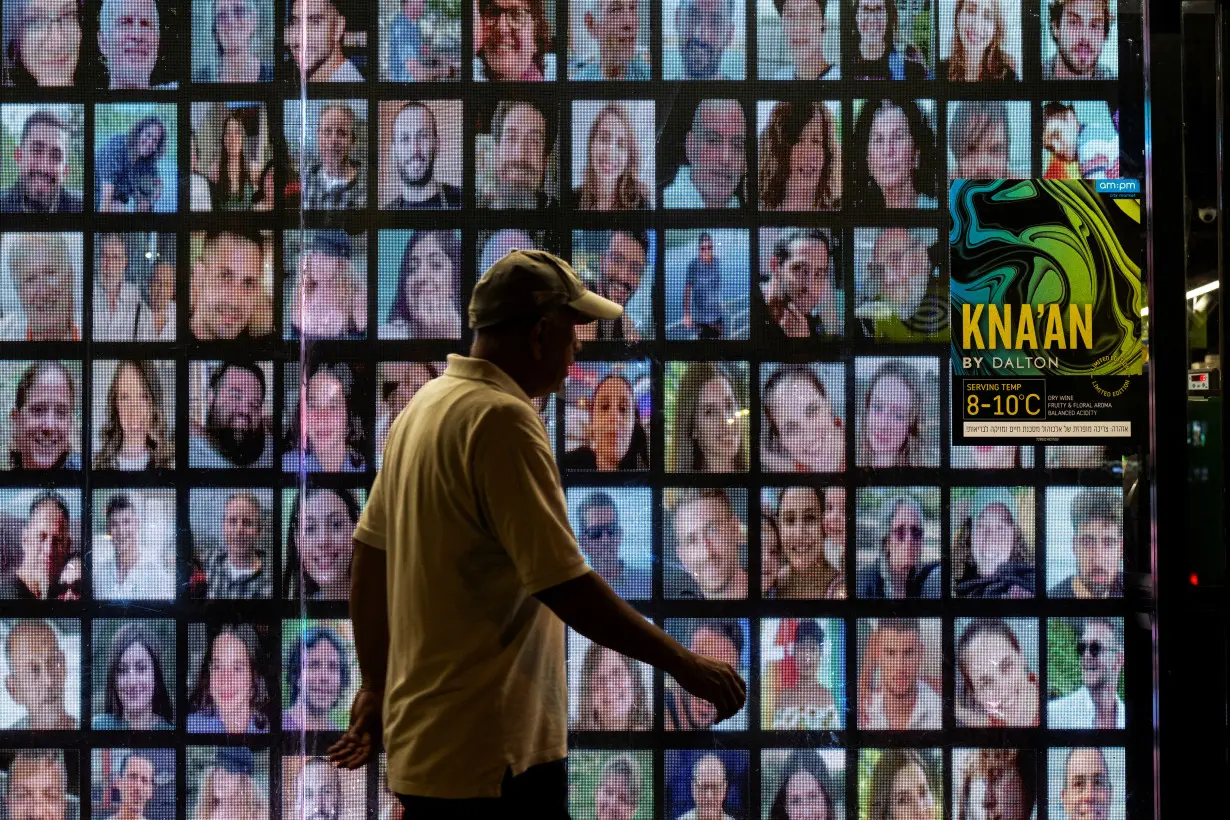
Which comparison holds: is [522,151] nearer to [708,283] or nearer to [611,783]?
[708,283]

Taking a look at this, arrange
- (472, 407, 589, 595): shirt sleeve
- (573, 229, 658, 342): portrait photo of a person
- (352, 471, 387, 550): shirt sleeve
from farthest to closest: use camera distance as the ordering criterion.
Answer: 1. (573, 229, 658, 342): portrait photo of a person
2. (352, 471, 387, 550): shirt sleeve
3. (472, 407, 589, 595): shirt sleeve

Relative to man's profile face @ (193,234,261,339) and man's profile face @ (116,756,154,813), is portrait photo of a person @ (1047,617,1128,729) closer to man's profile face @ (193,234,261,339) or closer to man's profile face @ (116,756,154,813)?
man's profile face @ (193,234,261,339)

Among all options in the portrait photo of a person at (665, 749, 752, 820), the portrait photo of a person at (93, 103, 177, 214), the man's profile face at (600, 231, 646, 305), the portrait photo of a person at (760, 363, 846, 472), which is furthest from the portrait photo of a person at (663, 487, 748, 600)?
the portrait photo of a person at (93, 103, 177, 214)

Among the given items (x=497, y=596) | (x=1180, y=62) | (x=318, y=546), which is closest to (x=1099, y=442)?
(x=1180, y=62)

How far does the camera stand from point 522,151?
9.47 feet

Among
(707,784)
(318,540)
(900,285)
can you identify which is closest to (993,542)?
(900,285)

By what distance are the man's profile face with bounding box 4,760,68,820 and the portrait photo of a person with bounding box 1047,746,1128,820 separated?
9.42 ft

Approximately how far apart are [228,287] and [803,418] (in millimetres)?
1691

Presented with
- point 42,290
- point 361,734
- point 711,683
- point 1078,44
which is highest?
point 1078,44

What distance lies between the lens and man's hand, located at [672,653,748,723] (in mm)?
1921

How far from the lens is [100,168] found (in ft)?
9.52

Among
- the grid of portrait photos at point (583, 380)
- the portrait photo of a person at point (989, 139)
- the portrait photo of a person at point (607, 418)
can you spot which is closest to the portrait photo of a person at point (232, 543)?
the grid of portrait photos at point (583, 380)

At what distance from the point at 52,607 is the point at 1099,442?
Result: 305 centimetres

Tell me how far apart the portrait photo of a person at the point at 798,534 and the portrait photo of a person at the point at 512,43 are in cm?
138
